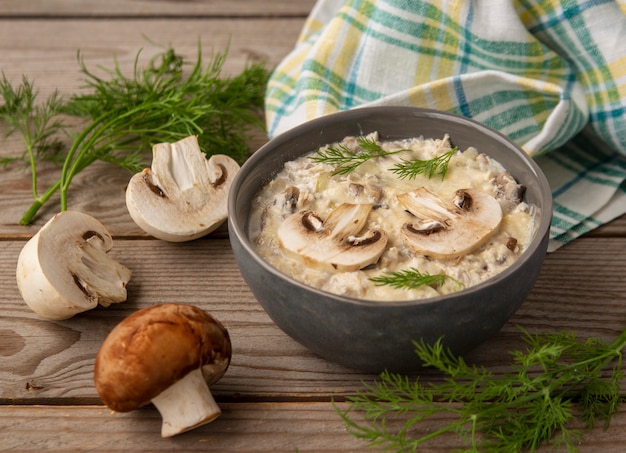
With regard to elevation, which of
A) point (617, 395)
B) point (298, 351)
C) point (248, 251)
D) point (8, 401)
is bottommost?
point (8, 401)

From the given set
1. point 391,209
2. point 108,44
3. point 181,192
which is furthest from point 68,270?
point 108,44

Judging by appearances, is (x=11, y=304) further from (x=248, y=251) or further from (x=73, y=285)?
(x=248, y=251)

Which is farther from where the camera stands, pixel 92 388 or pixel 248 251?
pixel 92 388

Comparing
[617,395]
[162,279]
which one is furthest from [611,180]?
[162,279]

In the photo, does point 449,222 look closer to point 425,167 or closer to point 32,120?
point 425,167

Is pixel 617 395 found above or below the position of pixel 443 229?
below

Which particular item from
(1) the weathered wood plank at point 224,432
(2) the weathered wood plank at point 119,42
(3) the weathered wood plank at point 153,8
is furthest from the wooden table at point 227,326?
(3) the weathered wood plank at point 153,8

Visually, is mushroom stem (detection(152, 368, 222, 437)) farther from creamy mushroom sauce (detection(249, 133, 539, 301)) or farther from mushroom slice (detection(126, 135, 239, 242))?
mushroom slice (detection(126, 135, 239, 242))

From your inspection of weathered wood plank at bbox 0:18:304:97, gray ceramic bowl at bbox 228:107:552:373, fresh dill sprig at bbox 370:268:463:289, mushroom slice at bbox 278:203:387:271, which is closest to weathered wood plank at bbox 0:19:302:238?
weathered wood plank at bbox 0:18:304:97

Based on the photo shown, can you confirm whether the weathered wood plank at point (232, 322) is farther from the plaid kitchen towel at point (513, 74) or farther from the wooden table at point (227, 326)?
the plaid kitchen towel at point (513, 74)
